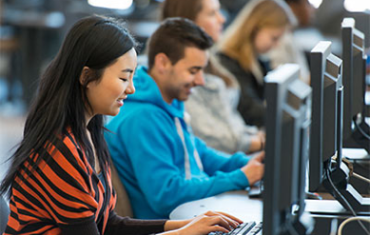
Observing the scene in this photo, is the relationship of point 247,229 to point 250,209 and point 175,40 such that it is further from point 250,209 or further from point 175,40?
point 175,40

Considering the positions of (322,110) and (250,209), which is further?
(250,209)

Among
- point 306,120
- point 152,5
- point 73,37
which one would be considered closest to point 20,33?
point 152,5

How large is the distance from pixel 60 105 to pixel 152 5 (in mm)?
5895

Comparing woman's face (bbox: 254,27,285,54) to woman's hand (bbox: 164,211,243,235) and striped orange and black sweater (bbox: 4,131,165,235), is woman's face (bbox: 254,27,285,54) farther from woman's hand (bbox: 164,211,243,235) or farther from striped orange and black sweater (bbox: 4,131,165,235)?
striped orange and black sweater (bbox: 4,131,165,235)

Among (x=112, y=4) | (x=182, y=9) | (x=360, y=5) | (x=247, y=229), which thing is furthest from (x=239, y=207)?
(x=112, y=4)

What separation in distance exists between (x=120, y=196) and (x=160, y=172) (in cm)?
14

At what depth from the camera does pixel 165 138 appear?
1794mm

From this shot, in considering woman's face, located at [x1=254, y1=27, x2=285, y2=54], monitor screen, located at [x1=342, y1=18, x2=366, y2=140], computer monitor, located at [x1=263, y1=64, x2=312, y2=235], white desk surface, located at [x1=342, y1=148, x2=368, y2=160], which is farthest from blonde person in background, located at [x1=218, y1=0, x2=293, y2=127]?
computer monitor, located at [x1=263, y1=64, x2=312, y2=235]

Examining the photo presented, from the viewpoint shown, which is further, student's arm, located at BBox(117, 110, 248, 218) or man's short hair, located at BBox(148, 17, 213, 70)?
man's short hair, located at BBox(148, 17, 213, 70)

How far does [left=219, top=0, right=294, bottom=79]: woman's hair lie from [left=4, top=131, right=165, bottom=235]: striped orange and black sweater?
196 centimetres

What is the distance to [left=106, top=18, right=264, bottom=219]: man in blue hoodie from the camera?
173cm

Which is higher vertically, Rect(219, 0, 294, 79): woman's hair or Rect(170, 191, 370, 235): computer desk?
Rect(219, 0, 294, 79): woman's hair

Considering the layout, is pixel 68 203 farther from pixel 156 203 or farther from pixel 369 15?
pixel 369 15

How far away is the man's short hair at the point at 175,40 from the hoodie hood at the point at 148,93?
0.06 meters
